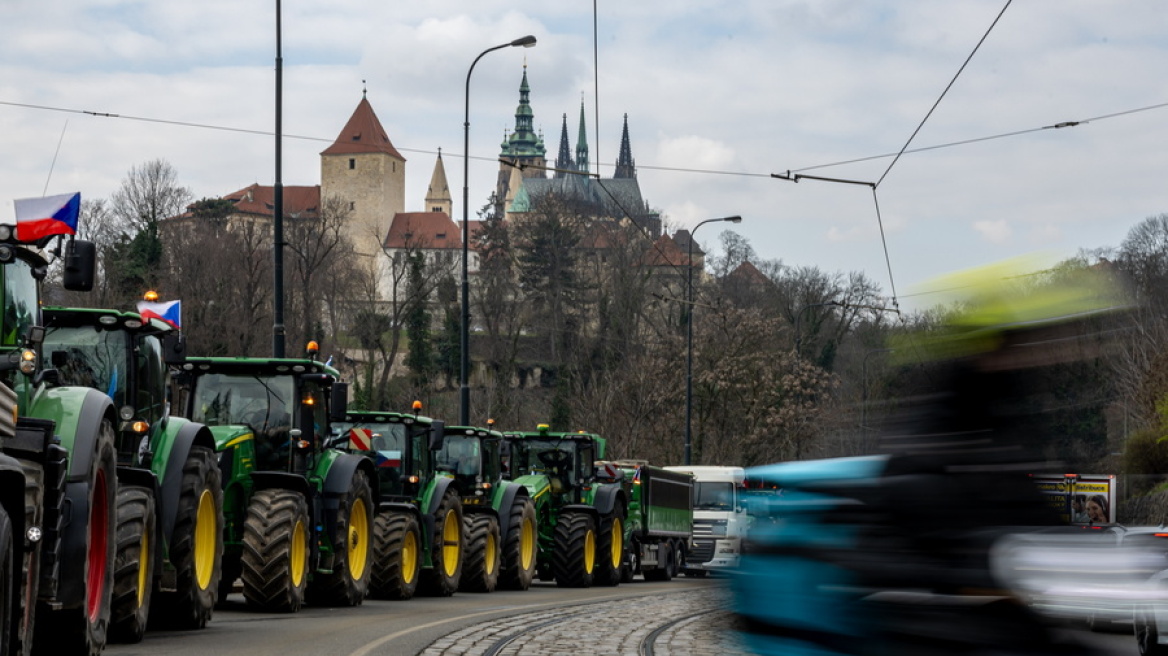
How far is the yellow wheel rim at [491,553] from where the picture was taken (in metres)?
24.0

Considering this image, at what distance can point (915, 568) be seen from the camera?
18.5 ft

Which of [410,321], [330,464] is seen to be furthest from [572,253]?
[330,464]

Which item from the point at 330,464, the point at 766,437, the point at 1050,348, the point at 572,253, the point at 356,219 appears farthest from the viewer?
the point at 356,219

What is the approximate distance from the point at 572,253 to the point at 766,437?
37980mm

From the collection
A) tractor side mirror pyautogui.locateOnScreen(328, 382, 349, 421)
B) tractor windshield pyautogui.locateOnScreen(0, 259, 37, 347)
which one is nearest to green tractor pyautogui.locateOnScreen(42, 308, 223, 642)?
tractor windshield pyautogui.locateOnScreen(0, 259, 37, 347)

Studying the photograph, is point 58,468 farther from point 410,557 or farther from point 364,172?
point 364,172

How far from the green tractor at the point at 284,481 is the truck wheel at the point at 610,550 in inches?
395

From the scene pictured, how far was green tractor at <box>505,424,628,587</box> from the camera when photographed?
88.8 ft

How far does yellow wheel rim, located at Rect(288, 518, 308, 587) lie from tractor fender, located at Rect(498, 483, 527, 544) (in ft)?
27.3

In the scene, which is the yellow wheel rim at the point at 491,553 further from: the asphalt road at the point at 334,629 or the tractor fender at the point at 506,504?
the asphalt road at the point at 334,629

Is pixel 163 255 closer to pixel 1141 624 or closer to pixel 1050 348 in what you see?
pixel 1141 624

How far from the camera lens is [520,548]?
2500 centimetres

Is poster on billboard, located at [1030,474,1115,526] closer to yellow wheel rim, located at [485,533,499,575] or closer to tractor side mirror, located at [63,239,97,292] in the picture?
tractor side mirror, located at [63,239,97,292]

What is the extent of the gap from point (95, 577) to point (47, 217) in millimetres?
2429
